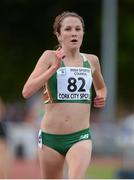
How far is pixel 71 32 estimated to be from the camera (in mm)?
8828

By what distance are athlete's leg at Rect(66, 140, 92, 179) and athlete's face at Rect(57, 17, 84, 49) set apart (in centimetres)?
91

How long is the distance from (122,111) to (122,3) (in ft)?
25.2

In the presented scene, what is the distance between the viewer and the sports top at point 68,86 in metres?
8.86

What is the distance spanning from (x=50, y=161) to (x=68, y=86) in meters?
0.71

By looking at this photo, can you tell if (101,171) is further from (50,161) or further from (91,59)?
(50,161)

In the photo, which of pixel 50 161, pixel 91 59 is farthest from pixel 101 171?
pixel 50 161

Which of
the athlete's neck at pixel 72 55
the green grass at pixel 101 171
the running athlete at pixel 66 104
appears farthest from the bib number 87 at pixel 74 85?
the green grass at pixel 101 171

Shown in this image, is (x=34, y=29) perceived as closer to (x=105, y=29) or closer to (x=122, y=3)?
(x=122, y=3)

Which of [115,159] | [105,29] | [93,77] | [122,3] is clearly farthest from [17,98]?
[93,77]

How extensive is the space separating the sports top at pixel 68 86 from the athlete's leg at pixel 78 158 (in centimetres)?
42

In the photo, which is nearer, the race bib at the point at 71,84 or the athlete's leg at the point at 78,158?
the athlete's leg at the point at 78,158

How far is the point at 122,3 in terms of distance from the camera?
35156mm

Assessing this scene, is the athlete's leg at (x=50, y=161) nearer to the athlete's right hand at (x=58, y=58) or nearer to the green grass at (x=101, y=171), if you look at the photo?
the athlete's right hand at (x=58, y=58)

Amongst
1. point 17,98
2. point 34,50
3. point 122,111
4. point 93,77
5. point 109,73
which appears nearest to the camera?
point 93,77
